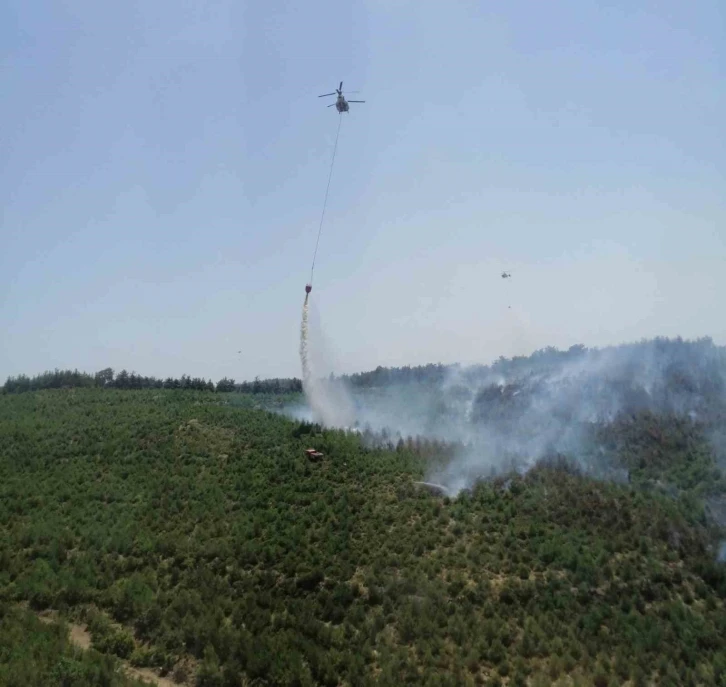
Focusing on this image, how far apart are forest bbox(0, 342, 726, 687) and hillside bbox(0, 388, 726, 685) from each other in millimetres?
108

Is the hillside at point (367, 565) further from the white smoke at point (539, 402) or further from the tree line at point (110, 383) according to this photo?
the tree line at point (110, 383)

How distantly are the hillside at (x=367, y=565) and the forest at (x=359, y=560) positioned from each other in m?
0.11

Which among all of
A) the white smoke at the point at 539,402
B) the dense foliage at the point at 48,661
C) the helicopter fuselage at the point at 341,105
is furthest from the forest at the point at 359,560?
the helicopter fuselage at the point at 341,105

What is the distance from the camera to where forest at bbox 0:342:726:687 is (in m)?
19.4

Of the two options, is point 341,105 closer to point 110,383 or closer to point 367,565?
point 367,565

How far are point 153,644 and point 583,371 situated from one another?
5101cm

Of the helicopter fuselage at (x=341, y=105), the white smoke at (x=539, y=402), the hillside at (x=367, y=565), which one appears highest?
the helicopter fuselage at (x=341, y=105)

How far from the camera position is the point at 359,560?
2709 cm

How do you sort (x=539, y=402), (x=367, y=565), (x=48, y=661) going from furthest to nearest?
(x=539, y=402) → (x=367, y=565) → (x=48, y=661)

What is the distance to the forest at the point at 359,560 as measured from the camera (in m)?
19.4

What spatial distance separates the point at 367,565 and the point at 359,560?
0.54 m

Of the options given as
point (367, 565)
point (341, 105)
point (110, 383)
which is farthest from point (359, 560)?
point (110, 383)

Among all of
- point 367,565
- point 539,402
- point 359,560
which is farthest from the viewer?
point 539,402

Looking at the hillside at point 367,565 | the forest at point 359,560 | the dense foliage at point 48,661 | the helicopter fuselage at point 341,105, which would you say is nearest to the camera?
the dense foliage at point 48,661
